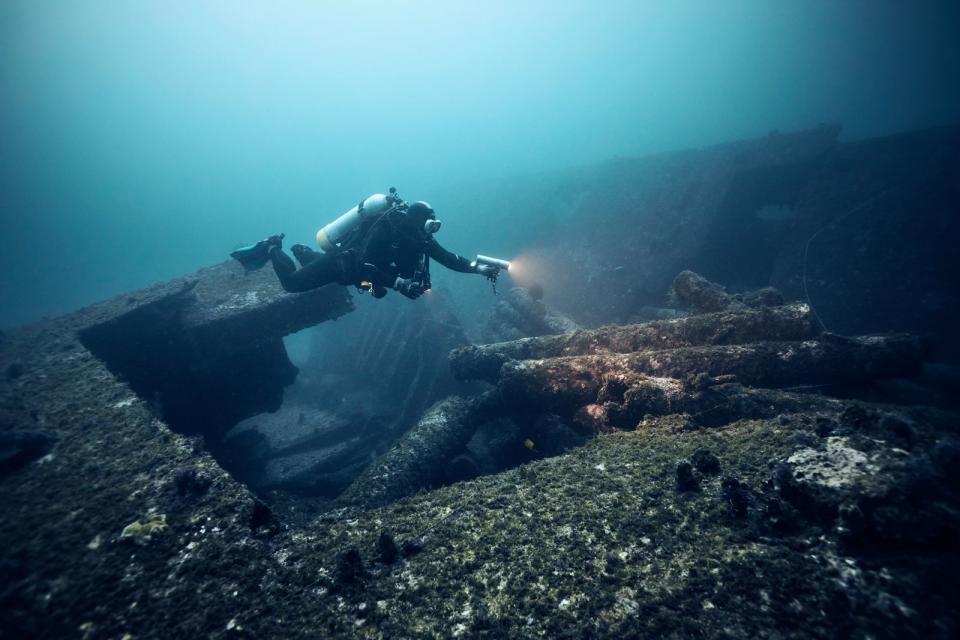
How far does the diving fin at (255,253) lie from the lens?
8.02 metres

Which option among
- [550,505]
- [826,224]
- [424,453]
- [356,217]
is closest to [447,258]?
[356,217]

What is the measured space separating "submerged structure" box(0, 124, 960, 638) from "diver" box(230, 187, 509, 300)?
2104 millimetres

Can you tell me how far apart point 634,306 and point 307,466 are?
37.9 feet

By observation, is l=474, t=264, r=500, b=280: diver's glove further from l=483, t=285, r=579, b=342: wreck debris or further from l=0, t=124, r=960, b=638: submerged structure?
l=483, t=285, r=579, b=342: wreck debris

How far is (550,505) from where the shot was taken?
332 centimetres

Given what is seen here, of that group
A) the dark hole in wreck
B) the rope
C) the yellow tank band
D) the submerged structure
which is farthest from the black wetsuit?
the rope

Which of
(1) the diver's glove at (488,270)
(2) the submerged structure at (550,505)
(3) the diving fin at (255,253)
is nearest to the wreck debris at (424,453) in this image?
(2) the submerged structure at (550,505)

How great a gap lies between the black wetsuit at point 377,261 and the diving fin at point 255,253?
0.87 meters

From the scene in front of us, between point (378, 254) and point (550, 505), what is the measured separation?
508 cm

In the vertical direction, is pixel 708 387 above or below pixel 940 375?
above

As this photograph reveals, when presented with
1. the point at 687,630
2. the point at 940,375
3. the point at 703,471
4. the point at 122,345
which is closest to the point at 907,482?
the point at 703,471

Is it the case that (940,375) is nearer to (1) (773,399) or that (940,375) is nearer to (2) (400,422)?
(1) (773,399)

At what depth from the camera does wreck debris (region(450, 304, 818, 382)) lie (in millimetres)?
6086

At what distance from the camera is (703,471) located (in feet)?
10.9
